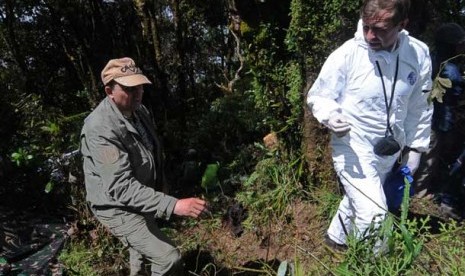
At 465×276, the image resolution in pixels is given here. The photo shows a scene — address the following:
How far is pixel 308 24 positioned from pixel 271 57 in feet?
1.96

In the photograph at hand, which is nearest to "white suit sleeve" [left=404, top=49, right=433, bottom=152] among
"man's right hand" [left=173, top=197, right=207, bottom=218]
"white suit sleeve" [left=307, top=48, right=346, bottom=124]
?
"white suit sleeve" [left=307, top=48, right=346, bottom=124]

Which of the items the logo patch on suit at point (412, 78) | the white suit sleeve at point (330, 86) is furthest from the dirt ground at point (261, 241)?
the logo patch on suit at point (412, 78)

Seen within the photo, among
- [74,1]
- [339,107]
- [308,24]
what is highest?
[74,1]

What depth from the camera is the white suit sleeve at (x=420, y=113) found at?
3.21 metres

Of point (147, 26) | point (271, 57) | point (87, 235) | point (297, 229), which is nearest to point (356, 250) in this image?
point (297, 229)

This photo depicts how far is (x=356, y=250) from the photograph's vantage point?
2656mm

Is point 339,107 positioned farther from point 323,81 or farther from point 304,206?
point 304,206

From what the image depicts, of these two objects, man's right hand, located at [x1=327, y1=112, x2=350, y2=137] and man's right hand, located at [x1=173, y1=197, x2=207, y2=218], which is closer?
man's right hand, located at [x1=327, y1=112, x2=350, y2=137]

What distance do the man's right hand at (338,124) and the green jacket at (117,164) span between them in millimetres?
1059

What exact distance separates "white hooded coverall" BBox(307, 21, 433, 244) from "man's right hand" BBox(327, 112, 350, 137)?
0.04 m

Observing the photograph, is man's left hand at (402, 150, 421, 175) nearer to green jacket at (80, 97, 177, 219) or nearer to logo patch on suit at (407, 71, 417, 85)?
logo patch on suit at (407, 71, 417, 85)

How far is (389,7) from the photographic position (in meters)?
2.85

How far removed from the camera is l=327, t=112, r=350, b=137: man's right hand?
2.88m

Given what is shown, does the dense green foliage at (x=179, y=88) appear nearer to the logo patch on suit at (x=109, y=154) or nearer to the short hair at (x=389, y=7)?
the short hair at (x=389, y=7)
